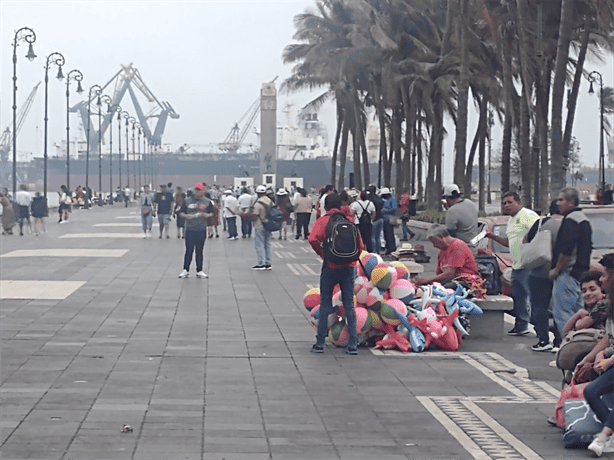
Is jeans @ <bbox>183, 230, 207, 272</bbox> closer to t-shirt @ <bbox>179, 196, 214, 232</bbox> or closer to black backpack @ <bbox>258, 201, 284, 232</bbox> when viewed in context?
t-shirt @ <bbox>179, 196, 214, 232</bbox>

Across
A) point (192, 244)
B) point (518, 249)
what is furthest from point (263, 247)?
point (518, 249)

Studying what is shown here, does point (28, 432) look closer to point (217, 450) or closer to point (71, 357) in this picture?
point (217, 450)

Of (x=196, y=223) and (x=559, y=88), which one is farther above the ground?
(x=559, y=88)

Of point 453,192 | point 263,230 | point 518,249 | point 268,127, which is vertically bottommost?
point 263,230

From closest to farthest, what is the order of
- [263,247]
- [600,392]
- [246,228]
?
[600,392] < [263,247] < [246,228]

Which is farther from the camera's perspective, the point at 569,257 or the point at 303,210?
the point at 303,210

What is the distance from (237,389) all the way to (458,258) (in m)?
3.60

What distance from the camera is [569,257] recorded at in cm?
938

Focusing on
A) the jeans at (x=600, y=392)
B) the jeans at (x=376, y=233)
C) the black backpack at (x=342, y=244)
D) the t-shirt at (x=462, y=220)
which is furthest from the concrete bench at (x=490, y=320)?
the jeans at (x=376, y=233)

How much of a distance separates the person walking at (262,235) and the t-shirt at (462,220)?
758 centimetres

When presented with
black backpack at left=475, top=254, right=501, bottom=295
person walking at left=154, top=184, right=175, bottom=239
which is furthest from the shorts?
black backpack at left=475, top=254, right=501, bottom=295

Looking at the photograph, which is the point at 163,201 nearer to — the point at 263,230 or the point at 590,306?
the point at 263,230

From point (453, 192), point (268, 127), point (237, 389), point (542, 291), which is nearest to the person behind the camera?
point (237, 389)

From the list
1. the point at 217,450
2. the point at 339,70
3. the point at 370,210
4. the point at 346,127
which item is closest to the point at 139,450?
the point at 217,450
